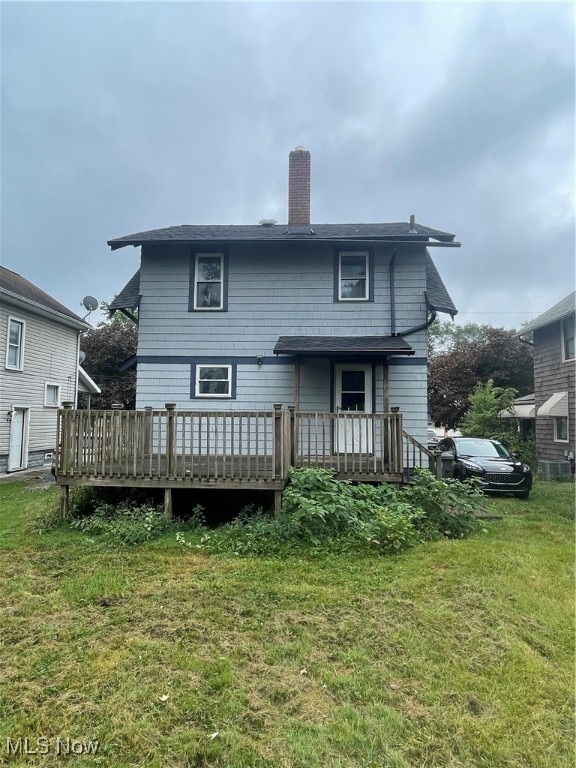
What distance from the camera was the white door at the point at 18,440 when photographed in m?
13.3

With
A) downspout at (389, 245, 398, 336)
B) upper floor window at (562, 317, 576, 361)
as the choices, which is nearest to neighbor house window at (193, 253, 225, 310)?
downspout at (389, 245, 398, 336)

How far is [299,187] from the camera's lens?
10.7 metres

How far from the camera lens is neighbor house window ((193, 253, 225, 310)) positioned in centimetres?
973

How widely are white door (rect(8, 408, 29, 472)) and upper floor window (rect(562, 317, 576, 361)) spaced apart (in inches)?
751

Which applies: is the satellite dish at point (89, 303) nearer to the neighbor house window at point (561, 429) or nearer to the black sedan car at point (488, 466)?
the black sedan car at point (488, 466)

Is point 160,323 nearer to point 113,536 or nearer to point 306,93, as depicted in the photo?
point 113,536

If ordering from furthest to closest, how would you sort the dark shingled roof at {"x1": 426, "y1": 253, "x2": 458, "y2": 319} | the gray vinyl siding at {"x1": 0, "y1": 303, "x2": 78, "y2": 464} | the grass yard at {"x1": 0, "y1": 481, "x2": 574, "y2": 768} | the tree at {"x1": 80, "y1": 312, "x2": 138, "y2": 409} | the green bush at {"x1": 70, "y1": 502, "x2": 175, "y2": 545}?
the tree at {"x1": 80, "y1": 312, "x2": 138, "y2": 409}
the gray vinyl siding at {"x1": 0, "y1": 303, "x2": 78, "y2": 464}
the dark shingled roof at {"x1": 426, "y1": 253, "x2": 458, "y2": 319}
the green bush at {"x1": 70, "y1": 502, "x2": 175, "y2": 545}
the grass yard at {"x1": 0, "y1": 481, "x2": 574, "y2": 768}

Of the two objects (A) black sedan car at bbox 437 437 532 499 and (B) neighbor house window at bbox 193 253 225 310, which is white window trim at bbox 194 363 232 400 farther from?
(A) black sedan car at bbox 437 437 532 499

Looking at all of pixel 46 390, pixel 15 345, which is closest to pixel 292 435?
pixel 15 345

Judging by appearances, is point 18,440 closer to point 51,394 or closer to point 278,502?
point 51,394

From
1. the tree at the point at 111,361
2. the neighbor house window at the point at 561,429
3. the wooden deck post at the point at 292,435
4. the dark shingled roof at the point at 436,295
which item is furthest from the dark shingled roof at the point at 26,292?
the neighbor house window at the point at 561,429

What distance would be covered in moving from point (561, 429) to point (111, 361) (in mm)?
23274

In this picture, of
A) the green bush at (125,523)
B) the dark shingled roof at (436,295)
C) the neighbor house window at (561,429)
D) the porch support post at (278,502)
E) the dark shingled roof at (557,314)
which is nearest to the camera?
the green bush at (125,523)

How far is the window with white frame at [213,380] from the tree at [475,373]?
17846 mm
